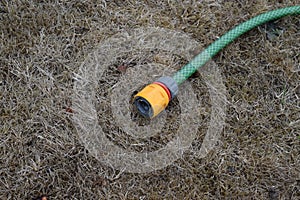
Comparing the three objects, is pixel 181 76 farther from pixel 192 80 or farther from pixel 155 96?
pixel 155 96

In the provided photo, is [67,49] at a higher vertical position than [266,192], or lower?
lower

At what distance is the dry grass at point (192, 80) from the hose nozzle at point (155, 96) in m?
0.17

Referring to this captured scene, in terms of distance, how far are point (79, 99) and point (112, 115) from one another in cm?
16

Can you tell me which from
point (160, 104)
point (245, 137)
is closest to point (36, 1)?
point (160, 104)

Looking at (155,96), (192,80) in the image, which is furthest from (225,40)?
(155,96)

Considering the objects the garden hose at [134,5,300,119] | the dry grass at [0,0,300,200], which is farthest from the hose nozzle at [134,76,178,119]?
the dry grass at [0,0,300,200]

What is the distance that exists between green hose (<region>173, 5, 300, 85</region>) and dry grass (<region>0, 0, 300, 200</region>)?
0.15ft

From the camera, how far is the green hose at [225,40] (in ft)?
5.82

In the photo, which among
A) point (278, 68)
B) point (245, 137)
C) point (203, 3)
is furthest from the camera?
point (203, 3)

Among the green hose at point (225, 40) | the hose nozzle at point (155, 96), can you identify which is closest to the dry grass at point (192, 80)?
the green hose at point (225, 40)

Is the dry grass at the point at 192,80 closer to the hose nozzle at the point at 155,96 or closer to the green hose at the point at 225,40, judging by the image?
the green hose at the point at 225,40

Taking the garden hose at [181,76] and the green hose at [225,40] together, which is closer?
the garden hose at [181,76]

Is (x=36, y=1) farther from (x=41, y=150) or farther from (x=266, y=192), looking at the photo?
(x=266, y=192)

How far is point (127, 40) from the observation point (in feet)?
6.22
